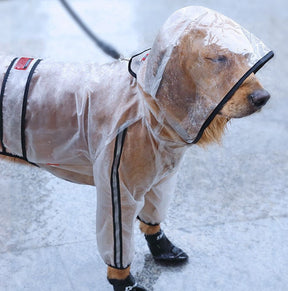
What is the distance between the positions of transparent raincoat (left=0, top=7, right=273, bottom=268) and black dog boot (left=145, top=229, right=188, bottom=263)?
0.33 metres

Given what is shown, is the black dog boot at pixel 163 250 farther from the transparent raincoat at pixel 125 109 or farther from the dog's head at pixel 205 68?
the dog's head at pixel 205 68

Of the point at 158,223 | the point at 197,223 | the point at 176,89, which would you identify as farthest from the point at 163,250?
the point at 176,89

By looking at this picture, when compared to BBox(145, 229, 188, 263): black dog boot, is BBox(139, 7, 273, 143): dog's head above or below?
above

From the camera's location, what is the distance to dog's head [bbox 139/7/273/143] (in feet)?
4.63

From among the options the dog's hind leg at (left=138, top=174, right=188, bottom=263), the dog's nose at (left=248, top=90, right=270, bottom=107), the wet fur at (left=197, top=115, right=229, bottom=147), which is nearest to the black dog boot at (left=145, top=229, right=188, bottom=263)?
the dog's hind leg at (left=138, top=174, right=188, bottom=263)

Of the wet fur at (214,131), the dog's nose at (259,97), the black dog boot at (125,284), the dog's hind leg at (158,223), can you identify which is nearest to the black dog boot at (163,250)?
the dog's hind leg at (158,223)

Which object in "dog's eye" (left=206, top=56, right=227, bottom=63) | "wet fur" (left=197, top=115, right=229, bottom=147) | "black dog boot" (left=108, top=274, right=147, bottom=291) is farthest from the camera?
"black dog boot" (left=108, top=274, right=147, bottom=291)

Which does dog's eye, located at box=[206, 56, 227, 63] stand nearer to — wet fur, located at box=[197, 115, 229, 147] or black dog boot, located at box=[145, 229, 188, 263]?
wet fur, located at box=[197, 115, 229, 147]

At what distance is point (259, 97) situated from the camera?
4.62 feet

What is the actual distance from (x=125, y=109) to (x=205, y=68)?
0.33 m

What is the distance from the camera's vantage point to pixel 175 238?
2.36 metres

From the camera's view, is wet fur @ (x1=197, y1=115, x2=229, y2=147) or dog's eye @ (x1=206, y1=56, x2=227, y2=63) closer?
dog's eye @ (x1=206, y1=56, x2=227, y2=63)

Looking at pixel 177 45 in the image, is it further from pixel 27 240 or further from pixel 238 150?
pixel 238 150

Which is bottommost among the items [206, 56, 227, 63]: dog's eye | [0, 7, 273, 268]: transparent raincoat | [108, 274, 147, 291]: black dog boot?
[108, 274, 147, 291]: black dog boot
